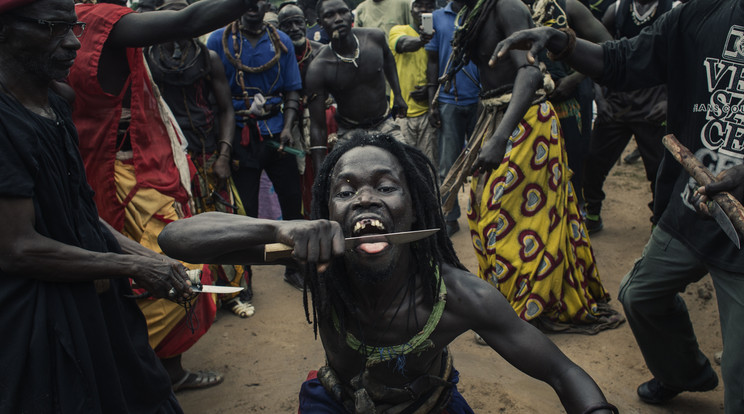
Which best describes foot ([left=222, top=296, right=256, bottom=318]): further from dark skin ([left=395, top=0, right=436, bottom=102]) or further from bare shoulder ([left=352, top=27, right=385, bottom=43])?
dark skin ([left=395, top=0, right=436, bottom=102])

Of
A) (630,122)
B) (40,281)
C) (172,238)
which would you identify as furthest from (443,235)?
(630,122)

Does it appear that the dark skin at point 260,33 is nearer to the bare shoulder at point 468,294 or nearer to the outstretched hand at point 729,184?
the bare shoulder at point 468,294

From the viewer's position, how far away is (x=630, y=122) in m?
5.43

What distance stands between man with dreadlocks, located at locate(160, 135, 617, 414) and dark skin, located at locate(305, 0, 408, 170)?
2842 mm

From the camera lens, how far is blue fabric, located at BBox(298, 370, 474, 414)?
7.65ft

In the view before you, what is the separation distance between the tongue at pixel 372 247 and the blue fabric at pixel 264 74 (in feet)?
11.3

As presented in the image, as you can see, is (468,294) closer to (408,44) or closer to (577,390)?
(577,390)

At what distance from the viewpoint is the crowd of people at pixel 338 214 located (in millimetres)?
2021

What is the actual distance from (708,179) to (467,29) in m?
2.18

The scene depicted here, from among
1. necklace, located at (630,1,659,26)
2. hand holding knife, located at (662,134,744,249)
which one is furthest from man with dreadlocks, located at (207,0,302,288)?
hand holding knife, located at (662,134,744,249)

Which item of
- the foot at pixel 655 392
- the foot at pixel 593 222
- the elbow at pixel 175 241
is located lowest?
the foot at pixel 593 222

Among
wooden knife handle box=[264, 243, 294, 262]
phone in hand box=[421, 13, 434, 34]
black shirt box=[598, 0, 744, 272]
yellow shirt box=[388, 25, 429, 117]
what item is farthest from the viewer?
yellow shirt box=[388, 25, 429, 117]

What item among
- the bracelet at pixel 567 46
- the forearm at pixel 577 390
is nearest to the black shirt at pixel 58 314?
the forearm at pixel 577 390

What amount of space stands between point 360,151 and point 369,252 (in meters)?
0.56
